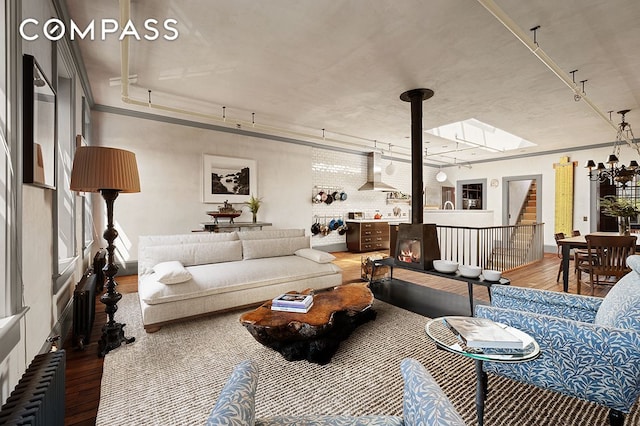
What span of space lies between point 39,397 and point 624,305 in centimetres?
264

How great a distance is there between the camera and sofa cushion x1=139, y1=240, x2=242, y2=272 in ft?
11.4

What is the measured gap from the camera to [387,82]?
3.87 metres

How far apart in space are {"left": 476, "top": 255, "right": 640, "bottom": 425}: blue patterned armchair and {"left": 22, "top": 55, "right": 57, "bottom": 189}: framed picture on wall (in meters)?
2.85

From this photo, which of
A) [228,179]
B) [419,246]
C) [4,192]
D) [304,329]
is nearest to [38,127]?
[4,192]

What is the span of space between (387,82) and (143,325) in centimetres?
392

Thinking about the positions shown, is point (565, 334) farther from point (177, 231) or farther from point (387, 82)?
point (177, 231)

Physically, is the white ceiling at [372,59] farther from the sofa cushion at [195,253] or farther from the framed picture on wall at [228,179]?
the sofa cushion at [195,253]

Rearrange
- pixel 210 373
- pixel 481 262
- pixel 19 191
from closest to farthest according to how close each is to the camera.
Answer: pixel 19 191, pixel 210 373, pixel 481 262

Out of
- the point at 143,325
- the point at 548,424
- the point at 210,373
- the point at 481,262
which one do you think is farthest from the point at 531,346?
the point at 481,262

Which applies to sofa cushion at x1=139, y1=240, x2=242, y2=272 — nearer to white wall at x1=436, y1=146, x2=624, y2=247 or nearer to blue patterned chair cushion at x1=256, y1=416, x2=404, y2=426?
blue patterned chair cushion at x1=256, y1=416, x2=404, y2=426

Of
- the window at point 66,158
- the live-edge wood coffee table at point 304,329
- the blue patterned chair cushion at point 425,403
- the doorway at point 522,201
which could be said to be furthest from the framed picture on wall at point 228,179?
the doorway at point 522,201

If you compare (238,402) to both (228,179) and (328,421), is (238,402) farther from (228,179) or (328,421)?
(228,179)

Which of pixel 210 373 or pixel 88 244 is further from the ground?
pixel 88 244

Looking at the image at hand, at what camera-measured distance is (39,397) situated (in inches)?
44.7
